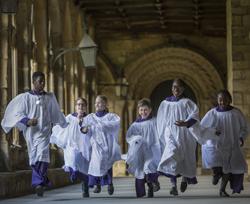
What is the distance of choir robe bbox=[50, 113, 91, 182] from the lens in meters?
12.0

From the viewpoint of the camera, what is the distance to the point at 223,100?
1182 cm

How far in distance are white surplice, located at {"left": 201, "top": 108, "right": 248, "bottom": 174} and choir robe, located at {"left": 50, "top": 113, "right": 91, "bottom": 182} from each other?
178 centimetres

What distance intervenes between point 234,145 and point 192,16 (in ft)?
50.5

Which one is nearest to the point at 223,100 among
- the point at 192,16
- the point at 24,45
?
the point at 24,45

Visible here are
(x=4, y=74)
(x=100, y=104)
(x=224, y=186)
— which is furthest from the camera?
(x=4, y=74)

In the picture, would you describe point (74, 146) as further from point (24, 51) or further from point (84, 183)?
point (24, 51)

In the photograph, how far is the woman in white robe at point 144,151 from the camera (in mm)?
11688

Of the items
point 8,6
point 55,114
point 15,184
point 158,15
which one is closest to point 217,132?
point 55,114

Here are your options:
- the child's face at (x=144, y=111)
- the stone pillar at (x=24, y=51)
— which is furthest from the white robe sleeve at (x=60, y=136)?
the stone pillar at (x=24, y=51)

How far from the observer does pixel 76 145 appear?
12.2 m

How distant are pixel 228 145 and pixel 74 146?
90.3 inches

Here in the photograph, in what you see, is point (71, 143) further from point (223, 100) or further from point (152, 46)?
point (152, 46)

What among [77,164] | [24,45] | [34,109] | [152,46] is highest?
[152,46]

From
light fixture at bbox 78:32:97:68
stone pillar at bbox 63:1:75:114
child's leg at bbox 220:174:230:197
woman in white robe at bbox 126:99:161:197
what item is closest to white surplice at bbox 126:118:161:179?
woman in white robe at bbox 126:99:161:197
